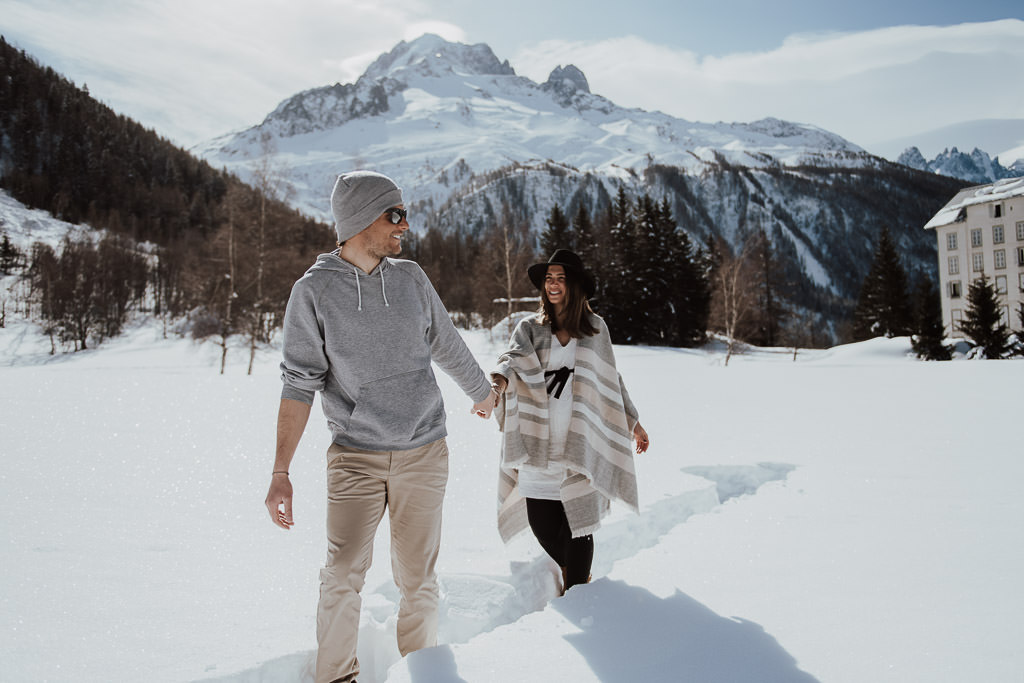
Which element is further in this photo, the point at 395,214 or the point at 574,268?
the point at 574,268

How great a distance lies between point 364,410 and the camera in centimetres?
228

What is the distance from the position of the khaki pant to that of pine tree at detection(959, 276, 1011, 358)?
34.5 meters

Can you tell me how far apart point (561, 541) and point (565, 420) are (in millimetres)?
677

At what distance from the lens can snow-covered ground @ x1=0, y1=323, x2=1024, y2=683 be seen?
2.39 meters

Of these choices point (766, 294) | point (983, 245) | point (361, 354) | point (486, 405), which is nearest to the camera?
point (361, 354)

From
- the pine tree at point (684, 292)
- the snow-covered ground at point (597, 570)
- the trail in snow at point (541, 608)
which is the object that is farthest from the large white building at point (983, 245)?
the trail in snow at point (541, 608)

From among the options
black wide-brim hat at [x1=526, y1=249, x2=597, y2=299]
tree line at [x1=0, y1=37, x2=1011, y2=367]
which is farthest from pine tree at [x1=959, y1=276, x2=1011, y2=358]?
black wide-brim hat at [x1=526, y1=249, x2=597, y2=299]

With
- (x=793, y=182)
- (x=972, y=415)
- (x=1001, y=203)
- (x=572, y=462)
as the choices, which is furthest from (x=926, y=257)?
(x=572, y=462)

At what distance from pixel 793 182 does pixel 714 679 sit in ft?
571

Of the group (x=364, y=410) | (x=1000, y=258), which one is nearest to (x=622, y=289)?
(x=1000, y=258)

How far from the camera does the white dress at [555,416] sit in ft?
10.7

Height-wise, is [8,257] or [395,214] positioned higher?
[8,257]

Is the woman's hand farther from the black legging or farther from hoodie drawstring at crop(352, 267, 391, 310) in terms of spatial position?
hoodie drawstring at crop(352, 267, 391, 310)

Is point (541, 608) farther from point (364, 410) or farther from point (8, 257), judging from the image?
point (8, 257)
